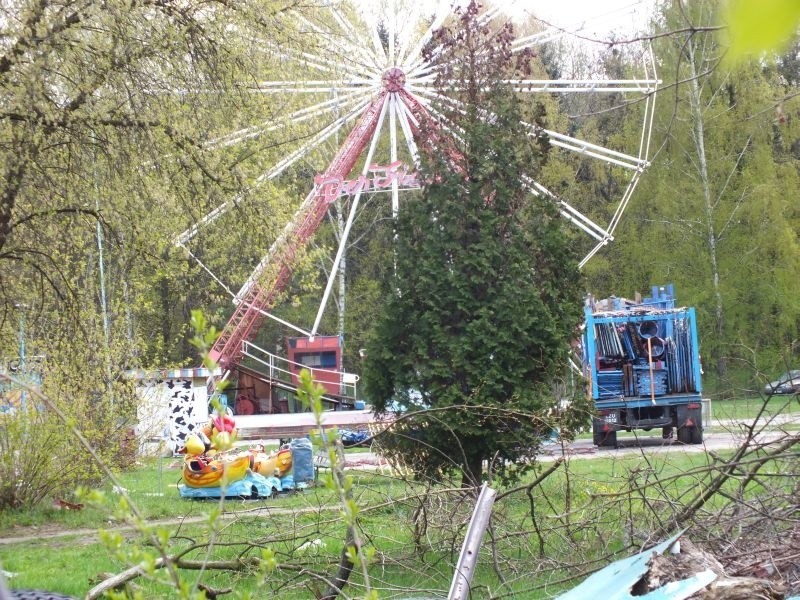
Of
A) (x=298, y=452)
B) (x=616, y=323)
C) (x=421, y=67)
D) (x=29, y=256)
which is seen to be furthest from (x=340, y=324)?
(x=29, y=256)

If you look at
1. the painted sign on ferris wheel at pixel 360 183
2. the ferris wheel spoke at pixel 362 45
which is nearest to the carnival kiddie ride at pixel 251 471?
the ferris wheel spoke at pixel 362 45

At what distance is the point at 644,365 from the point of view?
1970 cm

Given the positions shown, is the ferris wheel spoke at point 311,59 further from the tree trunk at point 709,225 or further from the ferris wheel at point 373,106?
the tree trunk at point 709,225

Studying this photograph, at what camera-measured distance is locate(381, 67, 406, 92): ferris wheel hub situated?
992 inches

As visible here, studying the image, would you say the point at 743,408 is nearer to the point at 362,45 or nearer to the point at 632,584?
the point at 632,584

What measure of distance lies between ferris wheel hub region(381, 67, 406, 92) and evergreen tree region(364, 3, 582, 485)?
15.1 metres

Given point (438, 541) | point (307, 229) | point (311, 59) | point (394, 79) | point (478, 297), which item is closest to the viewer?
point (438, 541)

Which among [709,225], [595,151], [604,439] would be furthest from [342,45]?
[709,225]

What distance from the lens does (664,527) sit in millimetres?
5719

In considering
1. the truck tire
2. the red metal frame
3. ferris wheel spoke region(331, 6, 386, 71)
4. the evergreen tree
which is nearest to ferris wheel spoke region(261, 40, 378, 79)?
ferris wheel spoke region(331, 6, 386, 71)

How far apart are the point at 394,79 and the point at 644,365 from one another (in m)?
9.87

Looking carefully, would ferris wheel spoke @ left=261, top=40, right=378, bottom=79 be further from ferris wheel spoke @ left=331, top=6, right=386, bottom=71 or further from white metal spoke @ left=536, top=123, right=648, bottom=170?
white metal spoke @ left=536, top=123, right=648, bottom=170

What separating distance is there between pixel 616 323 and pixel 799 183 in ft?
58.7

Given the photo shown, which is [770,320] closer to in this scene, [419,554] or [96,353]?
[96,353]
